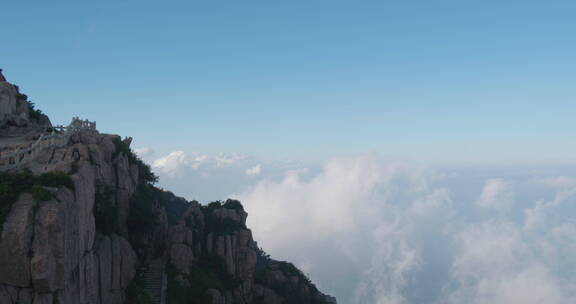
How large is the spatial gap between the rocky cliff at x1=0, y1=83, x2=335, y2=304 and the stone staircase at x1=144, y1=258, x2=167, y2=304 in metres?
0.09

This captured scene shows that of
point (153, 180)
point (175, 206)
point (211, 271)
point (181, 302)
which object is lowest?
point (181, 302)

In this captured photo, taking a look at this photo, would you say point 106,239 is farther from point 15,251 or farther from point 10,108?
point 10,108

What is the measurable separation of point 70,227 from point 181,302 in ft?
63.4

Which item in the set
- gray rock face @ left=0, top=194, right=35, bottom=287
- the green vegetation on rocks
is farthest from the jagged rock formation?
gray rock face @ left=0, top=194, right=35, bottom=287

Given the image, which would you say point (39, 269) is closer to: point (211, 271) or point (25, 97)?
point (211, 271)

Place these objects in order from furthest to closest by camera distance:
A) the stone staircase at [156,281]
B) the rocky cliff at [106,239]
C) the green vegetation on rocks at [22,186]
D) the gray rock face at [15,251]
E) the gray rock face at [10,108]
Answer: the gray rock face at [10,108], the stone staircase at [156,281], the green vegetation on rocks at [22,186], the rocky cliff at [106,239], the gray rock face at [15,251]

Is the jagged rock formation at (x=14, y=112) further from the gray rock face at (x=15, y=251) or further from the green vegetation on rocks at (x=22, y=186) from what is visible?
the gray rock face at (x=15, y=251)

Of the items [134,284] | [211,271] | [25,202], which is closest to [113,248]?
[134,284]

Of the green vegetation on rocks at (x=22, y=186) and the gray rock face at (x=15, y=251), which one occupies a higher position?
the green vegetation on rocks at (x=22, y=186)

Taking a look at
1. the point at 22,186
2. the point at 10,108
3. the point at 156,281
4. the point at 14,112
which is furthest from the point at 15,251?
the point at 14,112

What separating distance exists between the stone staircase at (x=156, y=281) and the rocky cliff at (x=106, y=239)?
0.29 feet

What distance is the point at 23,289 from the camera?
66.1ft

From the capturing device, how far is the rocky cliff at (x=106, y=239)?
20.5 meters

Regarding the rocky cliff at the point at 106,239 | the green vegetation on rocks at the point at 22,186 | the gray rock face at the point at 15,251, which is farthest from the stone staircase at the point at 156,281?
the gray rock face at the point at 15,251
